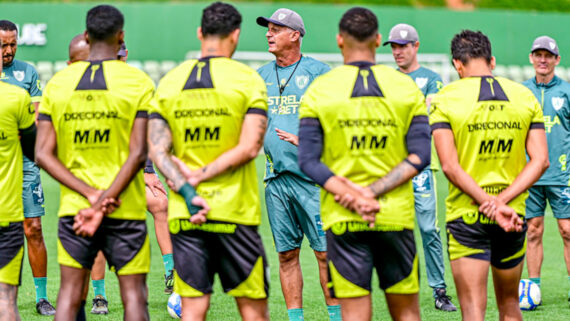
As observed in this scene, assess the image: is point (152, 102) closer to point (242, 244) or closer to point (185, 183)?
point (185, 183)

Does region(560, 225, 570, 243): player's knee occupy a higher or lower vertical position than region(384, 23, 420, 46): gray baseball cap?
lower

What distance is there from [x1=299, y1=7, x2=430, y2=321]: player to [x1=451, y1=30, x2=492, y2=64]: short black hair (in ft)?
2.74

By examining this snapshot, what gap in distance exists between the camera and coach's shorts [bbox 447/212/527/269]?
18.4 ft

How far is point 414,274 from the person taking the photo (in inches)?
201

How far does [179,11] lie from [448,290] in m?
20.6

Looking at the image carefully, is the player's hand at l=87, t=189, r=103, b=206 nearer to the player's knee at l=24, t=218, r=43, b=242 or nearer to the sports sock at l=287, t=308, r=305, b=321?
the sports sock at l=287, t=308, r=305, b=321

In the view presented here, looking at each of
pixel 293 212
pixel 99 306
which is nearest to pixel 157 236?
pixel 99 306

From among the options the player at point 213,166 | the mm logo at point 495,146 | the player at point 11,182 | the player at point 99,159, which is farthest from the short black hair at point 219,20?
the mm logo at point 495,146

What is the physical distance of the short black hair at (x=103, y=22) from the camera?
17.1ft

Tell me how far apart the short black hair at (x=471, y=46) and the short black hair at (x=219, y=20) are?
1624 mm

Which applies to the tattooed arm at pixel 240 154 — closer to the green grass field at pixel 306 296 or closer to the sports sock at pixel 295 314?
the sports sock at pixel 295 314

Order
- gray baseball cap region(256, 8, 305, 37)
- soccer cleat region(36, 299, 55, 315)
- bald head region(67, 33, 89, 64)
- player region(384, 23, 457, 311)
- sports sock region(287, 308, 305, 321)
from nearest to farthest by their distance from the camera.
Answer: bald head region(67, 33, 89, 64) → sports sock region(287, 308, 305, 321) → gray baseball cap region(256, 8, 305, 37) → soccer cleat region(36, 299, 55, 315) → player region(384, 23, 457, 311)

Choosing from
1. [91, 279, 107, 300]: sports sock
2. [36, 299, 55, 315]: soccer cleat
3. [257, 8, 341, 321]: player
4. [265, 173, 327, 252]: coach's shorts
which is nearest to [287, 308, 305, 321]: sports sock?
[257, 8, 341, 321]: player

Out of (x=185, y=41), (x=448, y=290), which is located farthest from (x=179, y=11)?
(x=448, y=290)
